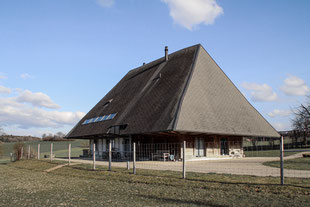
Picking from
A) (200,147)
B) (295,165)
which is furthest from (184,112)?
(295,165)

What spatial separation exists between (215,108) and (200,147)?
3589mm

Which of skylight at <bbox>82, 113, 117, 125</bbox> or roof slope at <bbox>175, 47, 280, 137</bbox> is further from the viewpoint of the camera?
skylight at <bbox>82, 113, 117, 125</bbox>

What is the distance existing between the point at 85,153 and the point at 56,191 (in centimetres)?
2600

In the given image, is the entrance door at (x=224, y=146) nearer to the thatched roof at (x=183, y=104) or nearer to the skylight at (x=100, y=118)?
the thatched roof at (x=183, y=104)

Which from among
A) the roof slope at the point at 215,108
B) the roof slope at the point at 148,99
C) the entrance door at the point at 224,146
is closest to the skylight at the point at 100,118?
the roof slope at the point at 148,99

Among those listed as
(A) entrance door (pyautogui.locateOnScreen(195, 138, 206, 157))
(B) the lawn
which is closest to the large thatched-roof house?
(A) entrance door (pyautogui.locateOnScreen(195, 138, 206, 157))

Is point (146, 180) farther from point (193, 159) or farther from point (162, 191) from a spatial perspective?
point (193, 159)

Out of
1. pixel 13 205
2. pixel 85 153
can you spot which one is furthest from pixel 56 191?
pixel 85 153

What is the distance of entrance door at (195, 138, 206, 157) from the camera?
25.6 metres

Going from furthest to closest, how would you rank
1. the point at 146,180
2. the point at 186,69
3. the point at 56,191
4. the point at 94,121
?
the point at 94,121, the point at 186,69, the point at 146,180, the point at 56,191

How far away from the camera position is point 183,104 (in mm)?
23250

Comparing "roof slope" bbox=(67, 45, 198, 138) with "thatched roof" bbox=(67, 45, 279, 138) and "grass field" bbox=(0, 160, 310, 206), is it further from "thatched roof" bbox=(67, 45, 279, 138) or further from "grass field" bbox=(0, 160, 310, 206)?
"grass field" bbox=(0, 160, 310, 206)

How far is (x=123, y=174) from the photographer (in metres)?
14.5

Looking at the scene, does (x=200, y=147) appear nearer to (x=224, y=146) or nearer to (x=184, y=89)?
(x=224, y=146)
